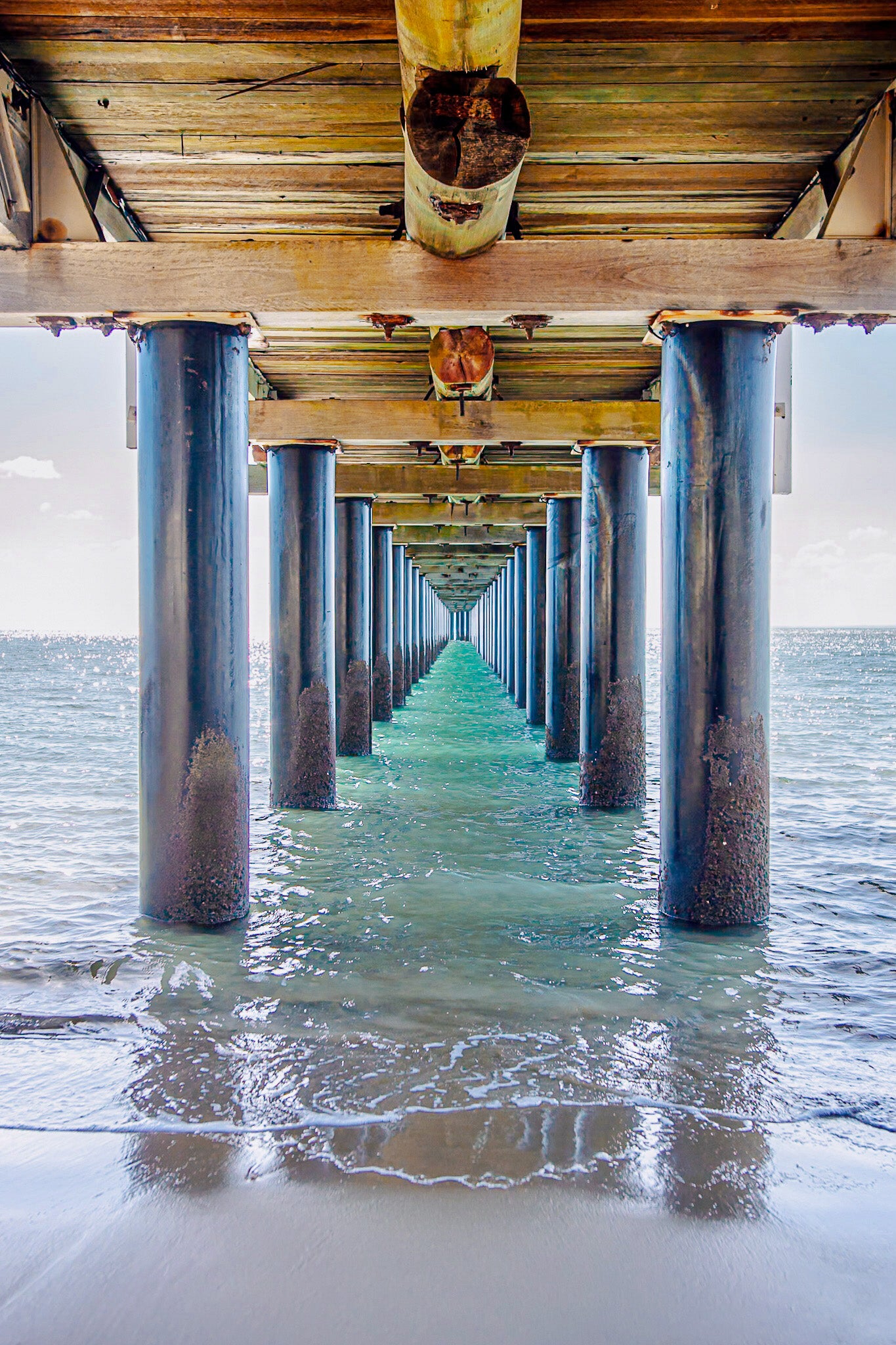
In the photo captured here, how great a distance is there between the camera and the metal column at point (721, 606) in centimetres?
454

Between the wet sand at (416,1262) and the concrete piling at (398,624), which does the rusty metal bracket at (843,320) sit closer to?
the wet sand at (416,1262)

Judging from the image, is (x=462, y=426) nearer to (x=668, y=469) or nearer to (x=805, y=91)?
(x=668, y=469)

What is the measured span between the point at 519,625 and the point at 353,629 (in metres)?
8.88

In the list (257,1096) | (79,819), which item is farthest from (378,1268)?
(79,819)

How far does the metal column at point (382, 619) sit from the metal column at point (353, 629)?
3.36 metres

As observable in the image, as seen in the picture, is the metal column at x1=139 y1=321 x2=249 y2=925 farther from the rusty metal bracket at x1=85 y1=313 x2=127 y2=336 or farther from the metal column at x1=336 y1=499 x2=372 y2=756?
the metal column at x1=336 y1=499 x2=372 y2=756

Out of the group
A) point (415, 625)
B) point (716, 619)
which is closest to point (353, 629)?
point (716, 619)

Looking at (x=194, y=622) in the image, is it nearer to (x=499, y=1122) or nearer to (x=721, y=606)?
(x=721, y=606)

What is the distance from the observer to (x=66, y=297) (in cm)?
407

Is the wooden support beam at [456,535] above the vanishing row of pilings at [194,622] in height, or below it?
above

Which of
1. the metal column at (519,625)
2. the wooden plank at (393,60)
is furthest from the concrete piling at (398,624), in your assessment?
the wooden plank at (393,60)

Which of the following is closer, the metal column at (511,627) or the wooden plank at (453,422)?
the wooden plank at (453,422)

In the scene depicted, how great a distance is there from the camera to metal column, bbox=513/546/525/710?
18.1m

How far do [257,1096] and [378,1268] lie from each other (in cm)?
91
